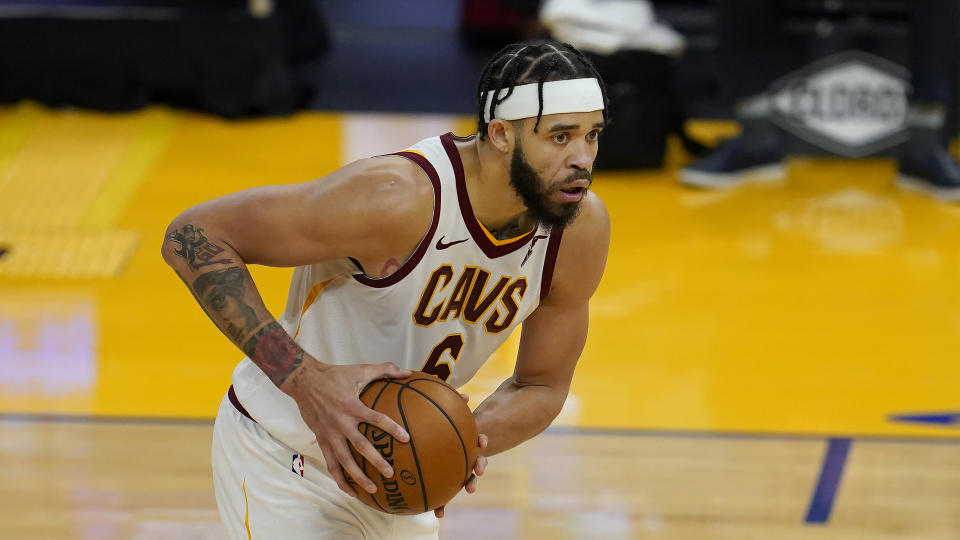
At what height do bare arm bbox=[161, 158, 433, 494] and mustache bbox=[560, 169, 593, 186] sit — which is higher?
mustache bbox=[560, 169, 593, 186]

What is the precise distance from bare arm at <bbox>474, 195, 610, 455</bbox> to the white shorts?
33 cm

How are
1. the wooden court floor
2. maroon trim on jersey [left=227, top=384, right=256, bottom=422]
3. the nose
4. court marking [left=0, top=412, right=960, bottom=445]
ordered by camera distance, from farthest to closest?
court marking [left=0, top=412, right=960, bottom=445], the wooden court floor, maroon trim on jersey [left=227, top=384, right=256, bottom=422], the nose

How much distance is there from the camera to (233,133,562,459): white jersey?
8.90 ft

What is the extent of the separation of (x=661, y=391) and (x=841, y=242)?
221cm

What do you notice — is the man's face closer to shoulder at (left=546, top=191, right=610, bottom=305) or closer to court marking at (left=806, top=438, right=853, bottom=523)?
shoulder at (left=546, top=191, right=610, bottom=305)

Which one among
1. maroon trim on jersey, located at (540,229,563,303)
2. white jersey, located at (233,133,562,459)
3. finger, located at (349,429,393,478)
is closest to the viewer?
finger, located at (349,429,393,478)

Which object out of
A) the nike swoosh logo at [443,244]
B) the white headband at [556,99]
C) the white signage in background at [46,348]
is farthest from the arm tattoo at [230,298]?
the white signage in background at [46,348]

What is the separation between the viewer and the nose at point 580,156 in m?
2.60

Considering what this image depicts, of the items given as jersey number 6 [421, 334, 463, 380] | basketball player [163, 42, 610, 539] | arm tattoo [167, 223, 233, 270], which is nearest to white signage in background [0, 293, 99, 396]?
basketball player [163, 42, 610, 539]

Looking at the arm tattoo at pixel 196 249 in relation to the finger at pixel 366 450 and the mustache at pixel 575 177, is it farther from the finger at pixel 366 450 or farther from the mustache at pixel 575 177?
the mustache at pixel 575 177

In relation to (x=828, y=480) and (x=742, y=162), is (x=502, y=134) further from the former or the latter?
(x=742, y=162)

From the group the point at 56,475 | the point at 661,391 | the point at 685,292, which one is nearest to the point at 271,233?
the point at 56,475

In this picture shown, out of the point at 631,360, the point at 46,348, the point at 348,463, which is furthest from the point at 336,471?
the point at 46,348

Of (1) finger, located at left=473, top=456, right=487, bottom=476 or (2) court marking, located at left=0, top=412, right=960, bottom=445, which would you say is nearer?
(1) finger, located at left=473, top=456, right=487, bottom=476
